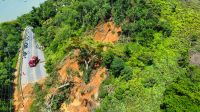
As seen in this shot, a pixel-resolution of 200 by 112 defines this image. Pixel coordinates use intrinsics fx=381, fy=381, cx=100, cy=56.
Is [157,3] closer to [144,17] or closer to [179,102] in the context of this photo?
[144,17]

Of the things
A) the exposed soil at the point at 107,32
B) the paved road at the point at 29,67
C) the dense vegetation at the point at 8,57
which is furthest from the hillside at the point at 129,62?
the dense vegetation at the point at 8,57

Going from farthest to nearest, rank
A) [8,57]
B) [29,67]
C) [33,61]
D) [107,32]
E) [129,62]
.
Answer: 1. [8,57]
2. [33,61]
3. [29,67]
4. [107,32]
5. [129,62]

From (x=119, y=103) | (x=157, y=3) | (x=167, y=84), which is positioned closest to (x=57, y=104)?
(x=119, y=103)

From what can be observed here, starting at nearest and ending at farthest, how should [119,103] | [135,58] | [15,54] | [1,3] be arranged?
[119,103], [135,58], [15,54], [1,3]

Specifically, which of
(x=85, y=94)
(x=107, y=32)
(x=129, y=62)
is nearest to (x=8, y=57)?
(x=107, y=32)

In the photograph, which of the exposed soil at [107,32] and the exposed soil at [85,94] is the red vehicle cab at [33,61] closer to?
the exposed soil at [107,32]

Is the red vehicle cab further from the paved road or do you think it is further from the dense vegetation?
the dense vegetation

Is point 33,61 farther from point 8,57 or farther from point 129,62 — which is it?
point 129,62
